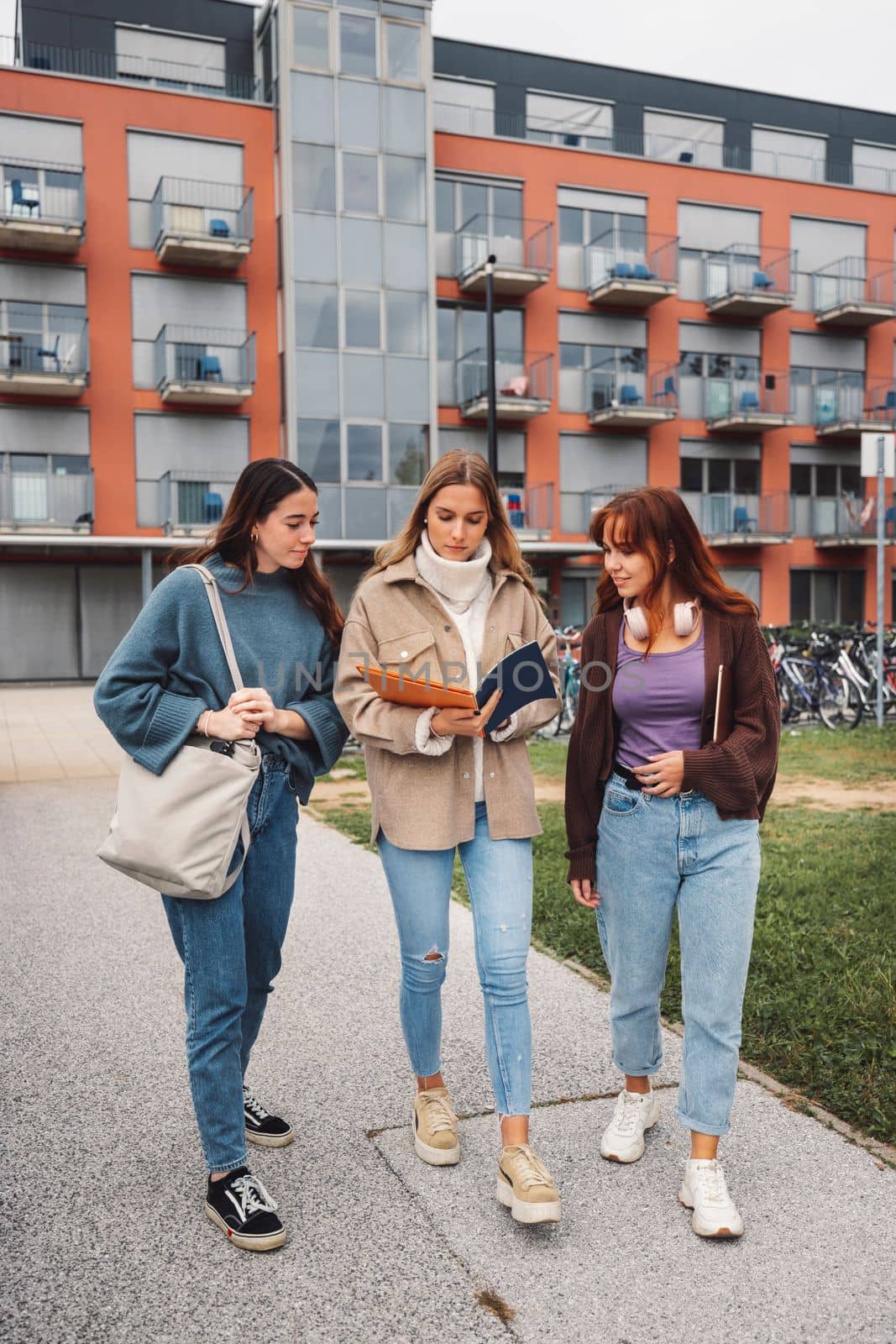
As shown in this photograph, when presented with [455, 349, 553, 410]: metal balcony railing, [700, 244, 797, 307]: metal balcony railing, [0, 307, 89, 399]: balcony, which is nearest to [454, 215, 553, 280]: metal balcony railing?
[455, 349, 553, 410]: metal balcony railing

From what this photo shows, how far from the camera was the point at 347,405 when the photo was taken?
28.5m

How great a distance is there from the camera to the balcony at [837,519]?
113ft

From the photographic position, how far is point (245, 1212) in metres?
2.73

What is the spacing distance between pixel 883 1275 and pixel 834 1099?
0.93 meters

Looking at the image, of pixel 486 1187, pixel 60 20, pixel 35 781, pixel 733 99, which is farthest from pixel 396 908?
pixel 733 99

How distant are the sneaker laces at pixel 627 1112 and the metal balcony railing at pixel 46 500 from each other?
26.1 metres

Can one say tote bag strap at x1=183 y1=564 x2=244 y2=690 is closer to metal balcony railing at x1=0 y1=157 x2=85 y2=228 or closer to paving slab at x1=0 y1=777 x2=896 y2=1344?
paving slab at x1=0 y1=777 x2=896 y2=1344

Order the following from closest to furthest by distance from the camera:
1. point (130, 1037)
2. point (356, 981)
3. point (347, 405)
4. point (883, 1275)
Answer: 1. point (883, 1275)
2. point (130, 1037)
3. point (356, 981)
4. point (347, 405)

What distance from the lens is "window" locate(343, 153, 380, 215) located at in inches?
1115

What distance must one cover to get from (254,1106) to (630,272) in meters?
31.1

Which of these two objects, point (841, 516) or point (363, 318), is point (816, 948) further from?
point (841, 516)

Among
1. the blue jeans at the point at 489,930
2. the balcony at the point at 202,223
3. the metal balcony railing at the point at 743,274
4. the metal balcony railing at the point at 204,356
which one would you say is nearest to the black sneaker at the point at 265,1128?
the blue jeans at the point at 489,930

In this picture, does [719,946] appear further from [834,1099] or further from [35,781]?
[35,781]

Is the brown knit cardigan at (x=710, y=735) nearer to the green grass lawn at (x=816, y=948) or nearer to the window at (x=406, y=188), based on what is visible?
the green grass lawn at (x=816, y=948)
